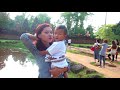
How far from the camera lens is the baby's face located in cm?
375

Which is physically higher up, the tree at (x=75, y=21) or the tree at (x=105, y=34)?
the tree at (x=75, y=21)

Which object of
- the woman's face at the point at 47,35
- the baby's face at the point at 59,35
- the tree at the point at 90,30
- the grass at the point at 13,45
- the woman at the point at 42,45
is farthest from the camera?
the tree at the point at 90,30

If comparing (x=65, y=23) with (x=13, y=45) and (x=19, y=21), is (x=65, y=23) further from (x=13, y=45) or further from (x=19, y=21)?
(x=13, y=45)

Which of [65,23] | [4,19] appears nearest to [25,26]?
[4,19]

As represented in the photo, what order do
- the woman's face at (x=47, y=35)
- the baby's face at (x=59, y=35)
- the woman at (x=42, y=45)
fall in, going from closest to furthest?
the woman at (x=42, y=45), the woman's face at (x=47, y=35), the baby's face at (x=59, y=35)

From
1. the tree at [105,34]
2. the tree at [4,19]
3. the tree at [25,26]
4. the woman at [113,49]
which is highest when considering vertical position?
the tree at [4,19]

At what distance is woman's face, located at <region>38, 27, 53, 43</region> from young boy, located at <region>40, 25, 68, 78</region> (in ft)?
0.26

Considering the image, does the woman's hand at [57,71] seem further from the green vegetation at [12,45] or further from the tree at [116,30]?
the tree at [116,30]

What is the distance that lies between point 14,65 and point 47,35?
3.47 ft

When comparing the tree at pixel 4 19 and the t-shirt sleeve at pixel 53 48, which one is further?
the tree at pixel 4 19

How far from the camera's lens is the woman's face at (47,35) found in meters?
3.62

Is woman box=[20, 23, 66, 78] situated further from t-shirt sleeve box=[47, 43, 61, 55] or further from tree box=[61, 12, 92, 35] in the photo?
tree box=[61, 12, 92, 35]

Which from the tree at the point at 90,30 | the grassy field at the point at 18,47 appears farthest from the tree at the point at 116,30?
the grassy field at the point at 18,47
